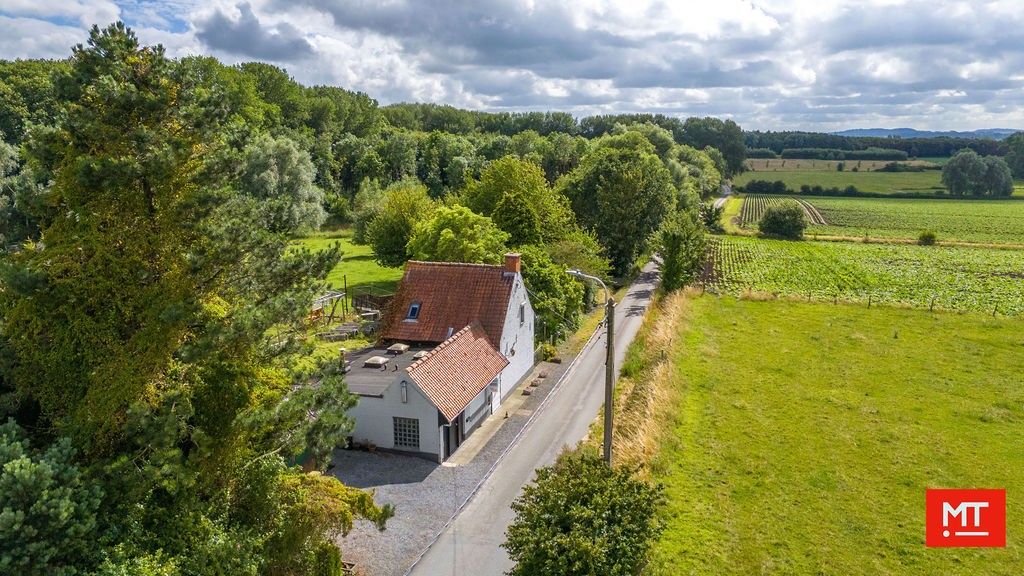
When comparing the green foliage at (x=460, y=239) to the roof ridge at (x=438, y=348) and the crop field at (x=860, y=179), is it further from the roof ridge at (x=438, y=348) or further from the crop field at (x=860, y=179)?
the crop field at (x=860, y=179)

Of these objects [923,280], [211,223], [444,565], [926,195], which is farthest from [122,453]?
[926,195]

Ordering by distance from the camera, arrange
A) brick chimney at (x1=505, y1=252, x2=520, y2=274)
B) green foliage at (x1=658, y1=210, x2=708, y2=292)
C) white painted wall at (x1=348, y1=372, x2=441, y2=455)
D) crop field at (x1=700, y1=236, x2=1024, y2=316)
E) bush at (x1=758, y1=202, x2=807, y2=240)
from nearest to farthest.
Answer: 1. white painted wall at (x1=348, y1=372, x2=441, y2=455)
2. brick chimney at (x1=505, y1=252, x2=520, y2=274)
3. green foliage at (x1=658, y1=210, x2=708, y2=292)
4. crop field at (x1=700, y1=236, x2=1024, y2=316)
5. bush at (x1=758, y1=202, x2=807, y2=240)

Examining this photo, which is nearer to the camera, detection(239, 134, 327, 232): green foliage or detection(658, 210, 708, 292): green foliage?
detection(658, 210, 708, 292): green foliage

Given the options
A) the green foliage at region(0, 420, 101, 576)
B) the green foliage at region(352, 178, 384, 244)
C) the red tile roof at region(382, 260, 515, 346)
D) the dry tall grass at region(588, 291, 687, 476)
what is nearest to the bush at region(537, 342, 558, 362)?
the dry tall grass at region(588, 291, 687, 476)

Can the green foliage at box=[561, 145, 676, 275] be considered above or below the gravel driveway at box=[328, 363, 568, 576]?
above

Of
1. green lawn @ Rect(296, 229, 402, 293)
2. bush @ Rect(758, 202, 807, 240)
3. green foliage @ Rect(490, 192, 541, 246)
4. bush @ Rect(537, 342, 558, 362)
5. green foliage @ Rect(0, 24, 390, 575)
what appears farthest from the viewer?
bush @ Rect(758, 202, 807, 240)

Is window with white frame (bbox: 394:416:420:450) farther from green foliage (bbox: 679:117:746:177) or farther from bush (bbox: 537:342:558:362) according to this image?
green foliage (bbox: 679:117:746:177)

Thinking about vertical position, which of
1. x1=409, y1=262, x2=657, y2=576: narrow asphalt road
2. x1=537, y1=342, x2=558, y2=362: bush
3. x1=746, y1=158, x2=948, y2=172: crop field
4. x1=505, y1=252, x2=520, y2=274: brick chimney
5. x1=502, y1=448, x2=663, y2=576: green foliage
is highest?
x1=746, y1=158, x2=948, y2=172: crop field

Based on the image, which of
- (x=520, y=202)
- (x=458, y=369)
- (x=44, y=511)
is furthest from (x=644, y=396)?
(x=44, y=511)
